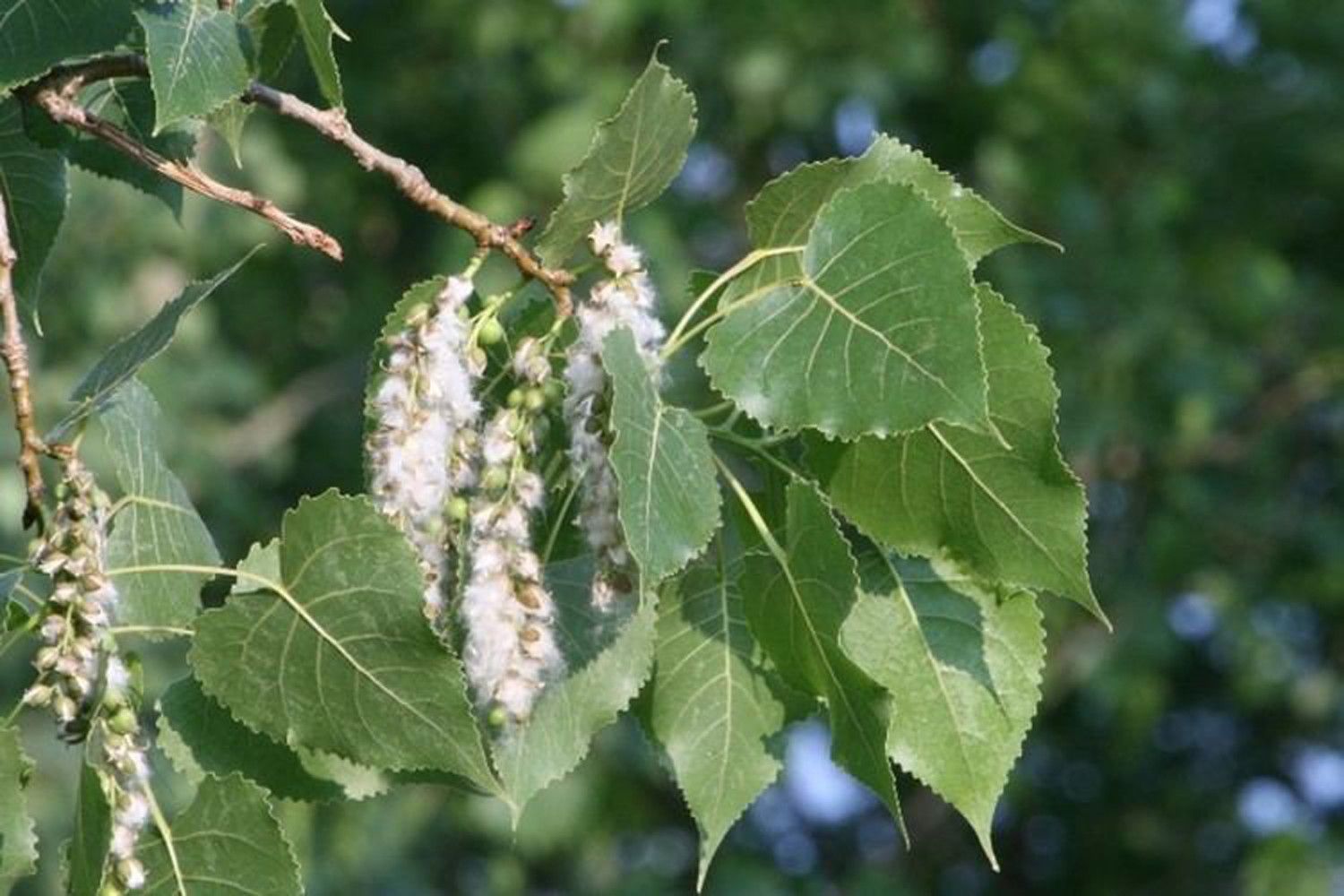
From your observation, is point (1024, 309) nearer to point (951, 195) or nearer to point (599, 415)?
point (951, 195)

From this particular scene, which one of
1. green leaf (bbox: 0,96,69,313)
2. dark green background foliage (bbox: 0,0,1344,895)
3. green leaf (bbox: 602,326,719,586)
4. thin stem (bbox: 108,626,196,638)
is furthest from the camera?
dark green background foliage (bbox: 0,0,1344,895)

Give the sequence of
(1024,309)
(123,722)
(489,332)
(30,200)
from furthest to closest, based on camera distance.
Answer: (1024,309)
(30,200)
(489,332)
(123,722)

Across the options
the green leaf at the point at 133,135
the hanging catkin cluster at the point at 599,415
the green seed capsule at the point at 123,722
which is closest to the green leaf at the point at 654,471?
the hanging catkin cluster at the point at 599,415

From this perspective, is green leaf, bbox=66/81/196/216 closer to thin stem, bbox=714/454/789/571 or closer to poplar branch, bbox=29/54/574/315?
Answer: poplar branch, bbox=29/54/574/315

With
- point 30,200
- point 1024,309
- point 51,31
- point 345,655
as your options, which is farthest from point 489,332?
point 1024,309

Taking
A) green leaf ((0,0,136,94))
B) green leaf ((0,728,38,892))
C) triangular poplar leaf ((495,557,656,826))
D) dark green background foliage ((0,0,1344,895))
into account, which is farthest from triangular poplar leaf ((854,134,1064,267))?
dark green background foliage ((0,0,1344,895))

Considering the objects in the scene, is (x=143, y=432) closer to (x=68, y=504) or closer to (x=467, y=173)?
(x=68, y=504)
